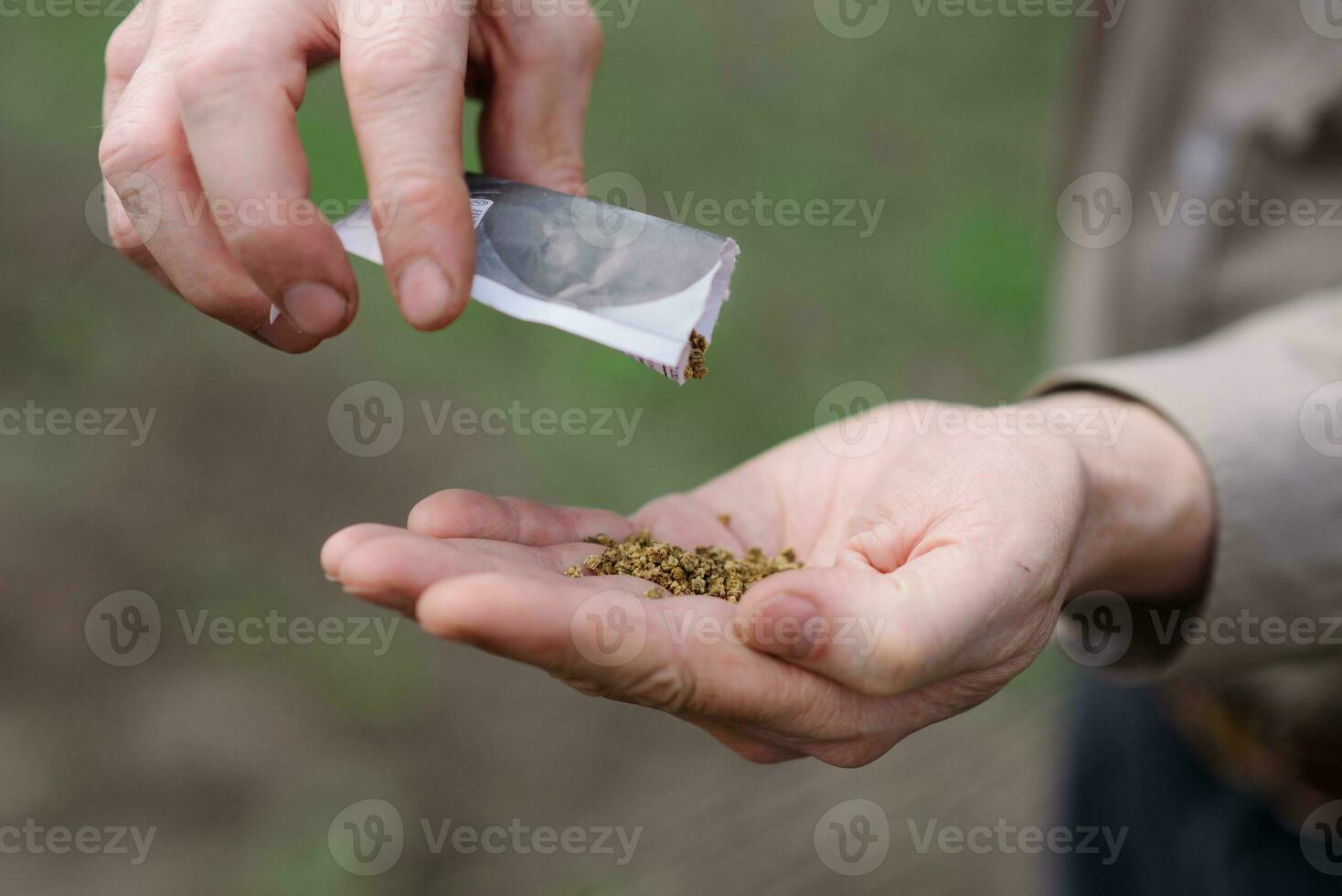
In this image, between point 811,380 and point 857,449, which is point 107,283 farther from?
point 857,449

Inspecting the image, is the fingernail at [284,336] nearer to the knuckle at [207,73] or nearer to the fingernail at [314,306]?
the fingernail at [314,306]

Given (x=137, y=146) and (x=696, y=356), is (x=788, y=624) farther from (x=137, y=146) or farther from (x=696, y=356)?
(x=137, y=146)

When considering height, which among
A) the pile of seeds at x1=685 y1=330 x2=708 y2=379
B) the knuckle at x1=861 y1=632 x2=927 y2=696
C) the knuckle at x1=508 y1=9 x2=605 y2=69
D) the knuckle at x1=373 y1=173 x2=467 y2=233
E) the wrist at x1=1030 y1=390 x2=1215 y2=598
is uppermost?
the knuckle at x1=508 y1=9 x2=605 y2=69

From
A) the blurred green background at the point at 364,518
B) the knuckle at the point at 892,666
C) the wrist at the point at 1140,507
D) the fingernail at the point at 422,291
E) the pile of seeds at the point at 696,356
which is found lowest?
the blurred green background at the point at 364,518

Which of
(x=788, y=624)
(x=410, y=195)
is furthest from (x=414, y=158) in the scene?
(x=788, y=624)

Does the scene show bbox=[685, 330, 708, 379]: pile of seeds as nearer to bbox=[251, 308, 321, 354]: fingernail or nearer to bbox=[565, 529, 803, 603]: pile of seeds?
bbox=[565, 529, 803, 603]: pile of seeds

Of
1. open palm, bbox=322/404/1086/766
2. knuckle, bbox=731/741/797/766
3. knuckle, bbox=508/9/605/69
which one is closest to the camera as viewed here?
open palm, bbox=322/404/1086/766

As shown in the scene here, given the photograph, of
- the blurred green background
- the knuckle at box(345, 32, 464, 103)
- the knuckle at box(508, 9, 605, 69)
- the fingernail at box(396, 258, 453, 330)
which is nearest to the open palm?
the fingernail at box(396, 258, 453, 330)

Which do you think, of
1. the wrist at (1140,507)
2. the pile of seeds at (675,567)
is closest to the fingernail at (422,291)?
the pile of seeds at (675,567)
